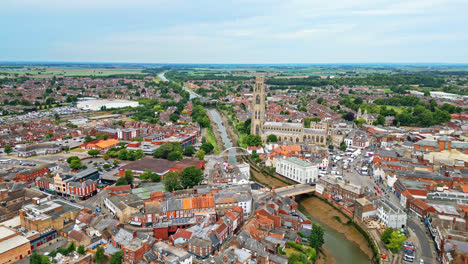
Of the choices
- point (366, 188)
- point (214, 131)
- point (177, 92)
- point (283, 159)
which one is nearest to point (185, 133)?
point (214, 131)

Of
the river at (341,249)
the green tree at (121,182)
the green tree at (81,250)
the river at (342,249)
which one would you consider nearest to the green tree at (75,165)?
the green tree at (121,182)

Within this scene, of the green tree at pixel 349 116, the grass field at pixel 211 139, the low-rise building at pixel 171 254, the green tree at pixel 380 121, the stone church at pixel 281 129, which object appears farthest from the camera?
the green tree at pixel 349 116

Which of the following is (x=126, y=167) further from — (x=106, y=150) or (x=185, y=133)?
(x=185, y=133)

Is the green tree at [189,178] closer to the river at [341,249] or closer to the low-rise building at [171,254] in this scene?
the low-rise building at [171,254]

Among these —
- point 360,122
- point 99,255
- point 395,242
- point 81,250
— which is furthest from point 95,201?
point 360,122

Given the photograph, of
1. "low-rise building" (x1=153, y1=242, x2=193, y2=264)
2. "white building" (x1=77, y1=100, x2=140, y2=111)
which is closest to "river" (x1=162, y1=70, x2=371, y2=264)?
"low-rise building" (x1=153, y1=242, x2=193, y2=264)
